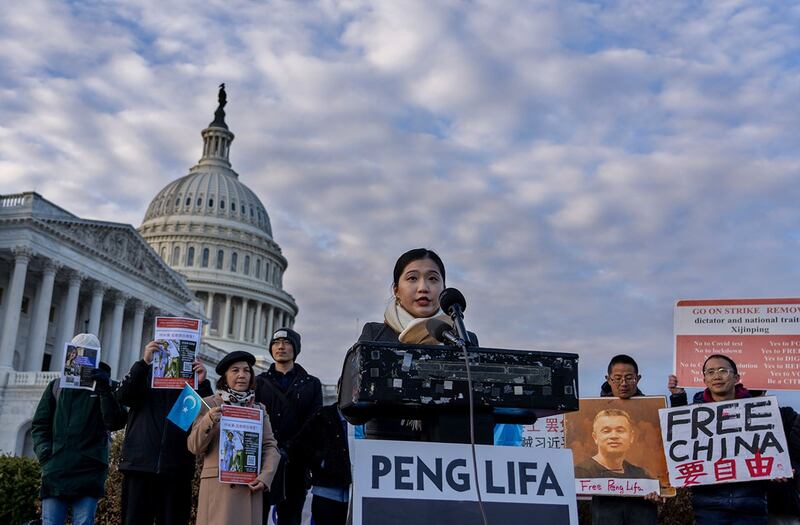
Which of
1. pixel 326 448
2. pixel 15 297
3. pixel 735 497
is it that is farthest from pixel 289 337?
pixel 15 297

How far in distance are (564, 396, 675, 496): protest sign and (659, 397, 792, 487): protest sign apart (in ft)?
Result: 0.72

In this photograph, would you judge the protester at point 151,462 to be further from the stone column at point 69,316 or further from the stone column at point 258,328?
the stone column at point 258,328

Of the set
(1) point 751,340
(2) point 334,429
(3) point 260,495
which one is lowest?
(3) point 260,495

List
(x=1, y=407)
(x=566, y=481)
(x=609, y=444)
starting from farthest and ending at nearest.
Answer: (x=1, y=407) < (x=609, y=444) < (x=566, y=481)

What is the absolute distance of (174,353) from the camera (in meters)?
6.54

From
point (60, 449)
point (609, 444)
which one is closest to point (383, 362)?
point (609, 444)

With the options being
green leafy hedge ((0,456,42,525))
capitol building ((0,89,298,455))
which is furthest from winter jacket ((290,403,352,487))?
capitol building ((0,89,298,455))

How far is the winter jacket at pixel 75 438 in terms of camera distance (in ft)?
23.5

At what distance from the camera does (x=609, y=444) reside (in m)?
6.44

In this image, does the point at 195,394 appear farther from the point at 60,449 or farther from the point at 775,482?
the point at 775,482

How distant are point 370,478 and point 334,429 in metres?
2.28

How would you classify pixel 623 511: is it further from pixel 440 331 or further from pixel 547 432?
pixel 440 331

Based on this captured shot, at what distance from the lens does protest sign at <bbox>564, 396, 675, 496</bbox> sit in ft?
20.2

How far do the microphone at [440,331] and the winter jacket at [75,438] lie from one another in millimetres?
4703
